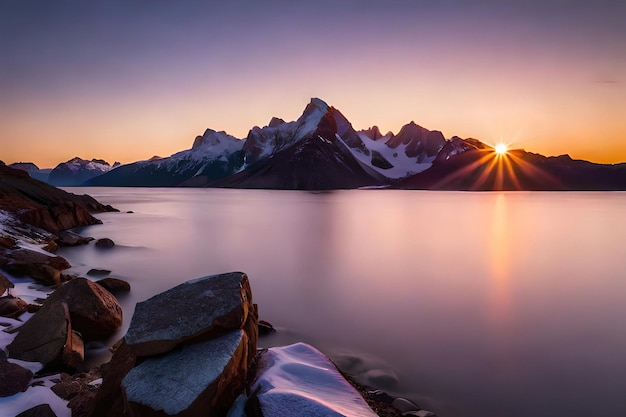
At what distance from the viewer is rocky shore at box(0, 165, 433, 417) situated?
16.9ft

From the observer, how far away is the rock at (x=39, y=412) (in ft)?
18.5

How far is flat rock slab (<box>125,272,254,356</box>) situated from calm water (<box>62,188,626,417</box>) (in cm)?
393

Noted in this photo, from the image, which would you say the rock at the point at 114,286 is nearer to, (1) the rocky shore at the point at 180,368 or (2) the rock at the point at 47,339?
(1) the rocky shore at the point at 180,368

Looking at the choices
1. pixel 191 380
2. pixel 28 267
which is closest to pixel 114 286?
pixel 28 267

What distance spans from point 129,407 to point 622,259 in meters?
29.7

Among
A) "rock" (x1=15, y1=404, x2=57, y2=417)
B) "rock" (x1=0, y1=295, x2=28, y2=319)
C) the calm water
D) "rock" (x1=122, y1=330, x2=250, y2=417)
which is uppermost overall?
"rock" (x1=122, y1=330, x2=250, y2=417)

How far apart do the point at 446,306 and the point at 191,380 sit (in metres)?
11.3

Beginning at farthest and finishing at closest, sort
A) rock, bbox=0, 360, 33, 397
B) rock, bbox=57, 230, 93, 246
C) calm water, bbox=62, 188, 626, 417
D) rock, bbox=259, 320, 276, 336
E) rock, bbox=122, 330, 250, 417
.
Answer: rock, bbox=57, 230, 93, 246 < rock, bbox=259, 320, 276, 336 < calm water, bbox=62, 188, 626, 417 < rock, bbox=0, 360, 33, 397 < rock, bbox=122, 330, 250, 417

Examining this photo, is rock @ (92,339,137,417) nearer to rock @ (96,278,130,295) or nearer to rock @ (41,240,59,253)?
rock @ (96,278,130,295)

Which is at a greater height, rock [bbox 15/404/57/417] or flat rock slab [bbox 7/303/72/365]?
flat rock slab [bbox 7/303/72/365]

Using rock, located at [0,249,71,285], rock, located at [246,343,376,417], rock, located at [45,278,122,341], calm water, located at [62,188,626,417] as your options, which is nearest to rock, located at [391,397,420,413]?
calm water, located at [62,188,626,417]

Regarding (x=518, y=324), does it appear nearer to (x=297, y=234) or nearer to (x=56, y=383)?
(x=56, y=383)

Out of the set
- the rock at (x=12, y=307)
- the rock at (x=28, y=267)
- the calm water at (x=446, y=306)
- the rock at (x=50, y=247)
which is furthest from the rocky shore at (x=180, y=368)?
the rock at (x=50, y=247)

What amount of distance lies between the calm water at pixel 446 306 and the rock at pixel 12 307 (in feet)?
8.89
